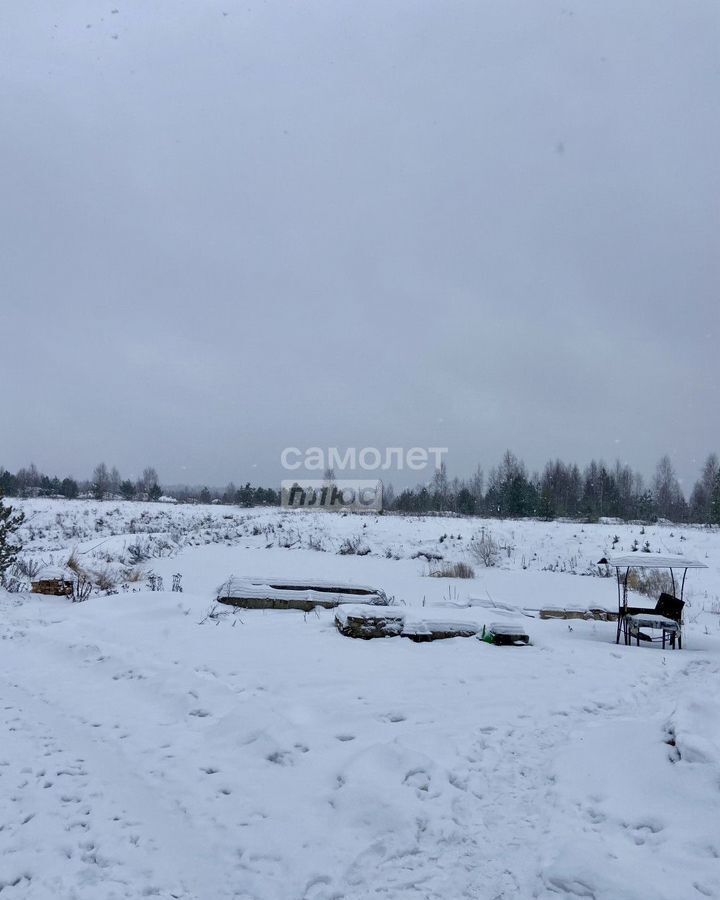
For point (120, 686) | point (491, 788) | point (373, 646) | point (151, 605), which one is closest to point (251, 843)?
point (491, 788)

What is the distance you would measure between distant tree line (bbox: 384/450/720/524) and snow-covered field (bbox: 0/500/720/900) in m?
30.6

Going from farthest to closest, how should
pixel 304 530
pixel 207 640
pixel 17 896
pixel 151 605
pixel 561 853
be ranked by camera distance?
1. pixel 304 530
2. pixel 151 605
3. pixel 207 640
4. pixel 561 853
5. pixel 17 896

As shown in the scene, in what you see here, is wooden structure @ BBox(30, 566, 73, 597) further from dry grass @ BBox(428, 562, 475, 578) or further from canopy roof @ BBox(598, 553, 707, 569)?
canopy roof @ BBox(598, 553, 707, 569)

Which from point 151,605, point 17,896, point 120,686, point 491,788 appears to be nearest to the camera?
point 17,896

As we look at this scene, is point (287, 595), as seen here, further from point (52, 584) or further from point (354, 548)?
point (354, 548)

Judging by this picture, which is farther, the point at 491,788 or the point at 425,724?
the point at 425,724

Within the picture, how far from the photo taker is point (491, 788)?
150 inches

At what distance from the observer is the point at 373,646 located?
23.8 ft

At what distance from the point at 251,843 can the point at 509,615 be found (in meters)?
6.93

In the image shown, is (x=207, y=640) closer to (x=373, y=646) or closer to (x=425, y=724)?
(x=373, y=646)

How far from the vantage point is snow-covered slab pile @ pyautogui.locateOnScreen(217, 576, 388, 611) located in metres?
9.59

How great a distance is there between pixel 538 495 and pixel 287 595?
136 feet

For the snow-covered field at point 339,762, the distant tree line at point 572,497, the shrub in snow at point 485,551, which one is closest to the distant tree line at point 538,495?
the distant tree line at point 572,497

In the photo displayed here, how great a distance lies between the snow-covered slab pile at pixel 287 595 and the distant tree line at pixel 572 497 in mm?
27431
